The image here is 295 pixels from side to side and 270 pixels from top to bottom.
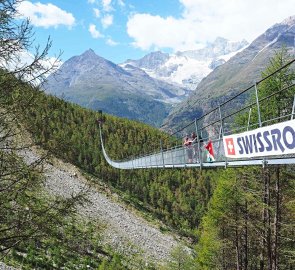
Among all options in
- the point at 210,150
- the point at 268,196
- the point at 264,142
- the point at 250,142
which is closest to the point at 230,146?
the point at 250,142

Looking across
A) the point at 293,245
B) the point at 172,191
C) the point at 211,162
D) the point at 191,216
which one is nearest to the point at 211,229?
the point at 293,245

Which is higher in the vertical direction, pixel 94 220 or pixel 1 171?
pixel 1 171

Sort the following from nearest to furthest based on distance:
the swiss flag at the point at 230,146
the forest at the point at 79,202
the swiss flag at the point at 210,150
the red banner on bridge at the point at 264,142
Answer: the red banner on bridge at the point at 264,142 → the forest at the point at 79,202 → the swiss flag at the point at 230,146 → the swiss flag at the point at 210,150

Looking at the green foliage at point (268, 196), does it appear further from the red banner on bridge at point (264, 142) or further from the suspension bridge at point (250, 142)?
the red banner on bridge at point (264, 142)

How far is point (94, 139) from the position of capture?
419 ft

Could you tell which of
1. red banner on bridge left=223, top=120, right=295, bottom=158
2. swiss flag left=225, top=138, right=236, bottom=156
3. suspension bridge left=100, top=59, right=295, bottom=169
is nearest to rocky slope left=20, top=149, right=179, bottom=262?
suspension bridge left=100, top=59, right=295, bottom=169

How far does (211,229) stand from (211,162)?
20077mm

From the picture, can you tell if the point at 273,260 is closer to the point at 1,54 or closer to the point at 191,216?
the point at 1,54

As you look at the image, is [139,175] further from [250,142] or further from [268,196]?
[250,142]

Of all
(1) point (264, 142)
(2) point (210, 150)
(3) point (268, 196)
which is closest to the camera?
(1) point (264, 142)

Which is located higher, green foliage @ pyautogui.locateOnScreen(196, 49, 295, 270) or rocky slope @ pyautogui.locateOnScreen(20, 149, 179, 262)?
green foliage @ pyautogui.locateOnScreen(196, 49, 295, 270)

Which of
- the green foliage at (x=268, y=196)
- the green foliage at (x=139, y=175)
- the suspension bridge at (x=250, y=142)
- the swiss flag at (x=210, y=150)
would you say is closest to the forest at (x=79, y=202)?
the green foliage at (x=268, y=196)

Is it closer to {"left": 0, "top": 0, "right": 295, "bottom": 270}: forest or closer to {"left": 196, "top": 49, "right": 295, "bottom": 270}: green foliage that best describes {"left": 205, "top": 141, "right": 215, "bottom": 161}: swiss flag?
{"left": 196, "top": 49, "right": 295, "bottom": 270}: green foliage

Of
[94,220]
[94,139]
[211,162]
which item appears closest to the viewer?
[211,162]
